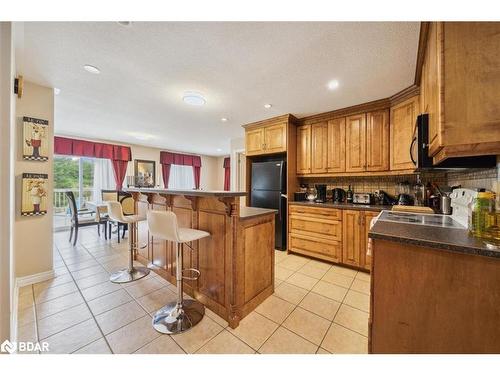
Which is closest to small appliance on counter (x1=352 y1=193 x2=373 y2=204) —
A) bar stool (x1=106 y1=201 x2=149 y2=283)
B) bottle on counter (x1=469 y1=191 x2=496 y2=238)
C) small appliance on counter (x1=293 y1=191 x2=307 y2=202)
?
small appliance on counter (x1=293 y1=191 x2=307 y2=202)

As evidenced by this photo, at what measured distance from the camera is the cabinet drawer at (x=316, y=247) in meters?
2.80

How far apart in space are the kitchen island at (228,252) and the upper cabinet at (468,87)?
127 cm

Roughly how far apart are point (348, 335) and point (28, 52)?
144 inches

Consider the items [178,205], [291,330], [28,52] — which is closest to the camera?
[291,330]

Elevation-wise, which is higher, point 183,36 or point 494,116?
point 183,36

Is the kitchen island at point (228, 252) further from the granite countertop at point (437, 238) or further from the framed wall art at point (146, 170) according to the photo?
the framed wall art at point (146, 170)

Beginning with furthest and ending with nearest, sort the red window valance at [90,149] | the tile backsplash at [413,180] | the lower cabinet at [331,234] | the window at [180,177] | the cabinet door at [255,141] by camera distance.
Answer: the window at [180,177] < the red window valance at [90,149] < the cabinet door at [255,141] < the lower cabinet at [331,234] < the tile backsplash at [413,180]

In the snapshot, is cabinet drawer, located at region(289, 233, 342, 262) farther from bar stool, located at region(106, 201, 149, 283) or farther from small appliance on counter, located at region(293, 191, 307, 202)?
bar stool, located at region(106, 201, 149, 283)

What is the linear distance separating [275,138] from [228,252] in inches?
92.9

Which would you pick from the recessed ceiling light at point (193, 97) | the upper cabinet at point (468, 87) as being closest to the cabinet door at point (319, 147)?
the recessed ceiling light at point (193, 97)

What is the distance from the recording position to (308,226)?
3.06 metres
